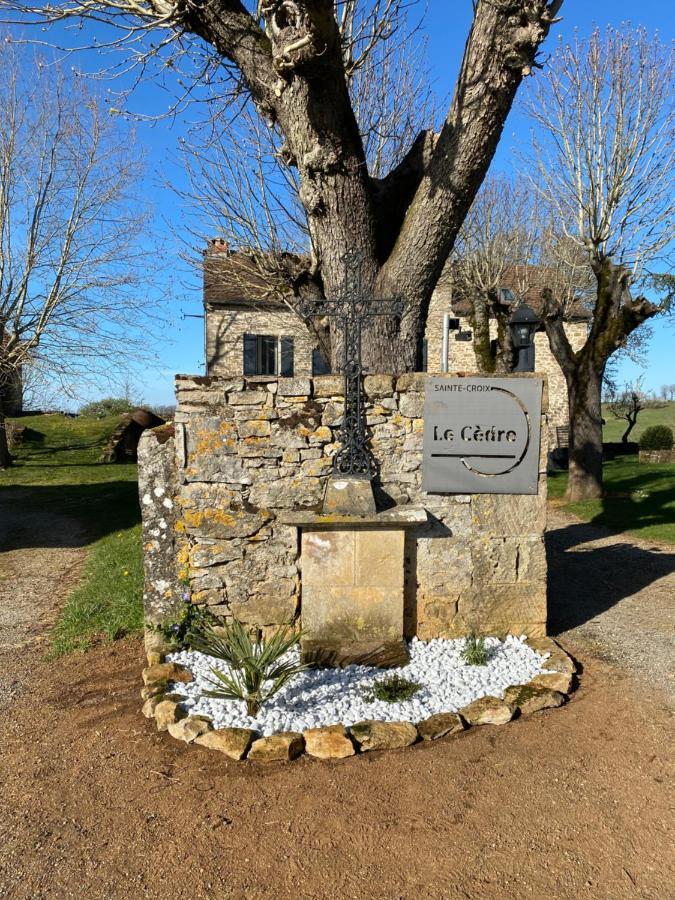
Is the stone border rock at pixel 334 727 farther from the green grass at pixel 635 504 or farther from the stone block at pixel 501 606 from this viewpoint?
the green grass at pixel 635 504

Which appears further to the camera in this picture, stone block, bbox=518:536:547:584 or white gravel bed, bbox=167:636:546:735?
stone block, bbox=518:536:547:584

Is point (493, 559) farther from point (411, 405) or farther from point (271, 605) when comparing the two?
point (271, 605)

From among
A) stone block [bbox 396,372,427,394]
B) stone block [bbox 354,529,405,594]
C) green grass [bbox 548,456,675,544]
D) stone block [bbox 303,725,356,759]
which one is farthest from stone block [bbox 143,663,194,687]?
green grass [bbox 548,456,675,544]

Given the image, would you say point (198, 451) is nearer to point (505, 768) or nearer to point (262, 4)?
point (505, 768)

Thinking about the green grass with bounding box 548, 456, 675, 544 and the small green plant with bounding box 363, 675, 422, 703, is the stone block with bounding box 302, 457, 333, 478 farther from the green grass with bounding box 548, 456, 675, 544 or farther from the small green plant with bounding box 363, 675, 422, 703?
the green grass with bounding box 548, 456, 675, 544

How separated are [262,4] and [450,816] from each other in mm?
5699

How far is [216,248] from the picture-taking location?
30.8ft

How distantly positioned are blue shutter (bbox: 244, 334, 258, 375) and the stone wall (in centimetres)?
1349

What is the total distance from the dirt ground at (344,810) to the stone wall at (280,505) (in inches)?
39.3

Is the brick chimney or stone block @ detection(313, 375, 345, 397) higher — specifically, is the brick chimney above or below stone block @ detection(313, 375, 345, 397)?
above

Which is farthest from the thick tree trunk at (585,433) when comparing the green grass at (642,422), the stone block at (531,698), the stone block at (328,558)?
the green grass at (642,422)

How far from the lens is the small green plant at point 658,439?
19359 millimetres

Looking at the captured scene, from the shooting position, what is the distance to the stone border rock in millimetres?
3221

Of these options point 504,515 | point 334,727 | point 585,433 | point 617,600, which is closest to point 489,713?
point 334,727
